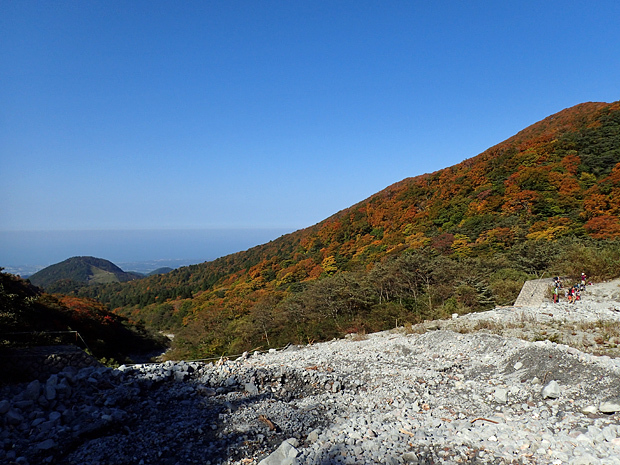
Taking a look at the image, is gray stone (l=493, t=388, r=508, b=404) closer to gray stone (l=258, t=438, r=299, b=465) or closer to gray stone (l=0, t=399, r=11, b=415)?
gray stone (l=258, t=438, r=299, b=465)

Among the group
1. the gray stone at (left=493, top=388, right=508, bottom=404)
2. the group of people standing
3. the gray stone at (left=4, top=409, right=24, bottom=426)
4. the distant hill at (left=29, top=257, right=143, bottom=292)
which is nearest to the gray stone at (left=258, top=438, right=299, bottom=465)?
the gray stone at (left=4, top=409, right=24, bottom=426)

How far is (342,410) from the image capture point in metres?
5.45

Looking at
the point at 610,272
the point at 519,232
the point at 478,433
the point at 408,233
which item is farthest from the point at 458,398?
the point at 408,233

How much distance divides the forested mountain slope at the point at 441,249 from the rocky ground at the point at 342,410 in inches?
258

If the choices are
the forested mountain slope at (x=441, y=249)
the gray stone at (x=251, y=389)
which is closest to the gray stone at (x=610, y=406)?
the gray stone at (x=251, y=389)

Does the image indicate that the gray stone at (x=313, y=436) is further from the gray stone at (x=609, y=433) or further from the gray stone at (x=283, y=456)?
the gray stone at (x=609, y=433)

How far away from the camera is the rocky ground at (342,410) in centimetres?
389

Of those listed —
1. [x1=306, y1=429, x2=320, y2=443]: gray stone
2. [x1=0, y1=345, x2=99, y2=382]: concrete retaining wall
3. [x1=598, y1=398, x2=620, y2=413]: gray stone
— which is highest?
[x1=0, y1=345, x2=99, y2=382]: concrete retaining wall

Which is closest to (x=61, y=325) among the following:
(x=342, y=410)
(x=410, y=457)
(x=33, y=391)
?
(x=33, y=391)

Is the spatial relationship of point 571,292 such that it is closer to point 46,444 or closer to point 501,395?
point 501,395

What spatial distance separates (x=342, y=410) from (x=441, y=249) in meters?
20.8

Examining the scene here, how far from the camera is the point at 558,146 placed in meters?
30.4

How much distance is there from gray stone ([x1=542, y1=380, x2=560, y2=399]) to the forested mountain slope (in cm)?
787

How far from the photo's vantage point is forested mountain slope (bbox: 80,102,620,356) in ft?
48.7
